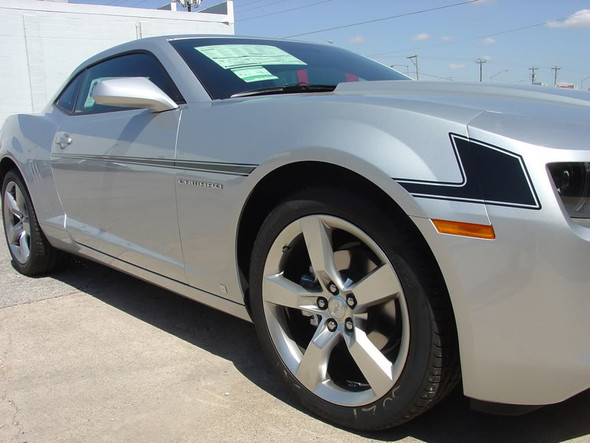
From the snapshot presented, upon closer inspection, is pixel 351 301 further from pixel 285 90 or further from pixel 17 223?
pixel 17 223

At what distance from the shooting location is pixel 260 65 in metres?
2.88

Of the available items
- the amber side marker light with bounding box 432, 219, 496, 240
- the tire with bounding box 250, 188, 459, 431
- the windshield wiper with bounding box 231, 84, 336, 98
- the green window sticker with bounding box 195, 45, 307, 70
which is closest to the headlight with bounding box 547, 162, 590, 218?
the amber side marker light with bounding box 432, 219, 496, 240

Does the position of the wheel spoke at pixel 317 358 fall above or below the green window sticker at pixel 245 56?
below

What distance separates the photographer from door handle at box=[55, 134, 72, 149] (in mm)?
3389

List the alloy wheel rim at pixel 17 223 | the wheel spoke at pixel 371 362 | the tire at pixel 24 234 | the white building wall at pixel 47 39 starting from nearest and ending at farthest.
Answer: the wheel spoke at pixel 371 362 < the tire at pixel 24 234 < the alloy wheel rim at pixel 17 223 < the white building wall at pixel 47 39

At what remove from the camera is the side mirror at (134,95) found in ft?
Answer: 8.60

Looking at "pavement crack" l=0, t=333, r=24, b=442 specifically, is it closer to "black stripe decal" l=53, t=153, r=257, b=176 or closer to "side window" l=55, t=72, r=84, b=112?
"black stripe decal" l=53, t=153, r=257, b=176

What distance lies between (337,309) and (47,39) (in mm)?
21430

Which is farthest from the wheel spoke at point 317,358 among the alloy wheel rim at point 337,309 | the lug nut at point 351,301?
the lug nut at point 351,301

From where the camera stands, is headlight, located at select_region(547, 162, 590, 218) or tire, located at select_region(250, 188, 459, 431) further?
tire, located at select_region(250, 188, 459, 431)

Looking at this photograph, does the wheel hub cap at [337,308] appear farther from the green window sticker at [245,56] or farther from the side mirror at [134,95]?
the green window sticker at [245,56]

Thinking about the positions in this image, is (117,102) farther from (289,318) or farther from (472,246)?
(472,246)

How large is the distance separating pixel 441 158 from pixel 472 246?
0.88 feet

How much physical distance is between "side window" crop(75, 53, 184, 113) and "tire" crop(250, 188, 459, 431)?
1010 millimetres
